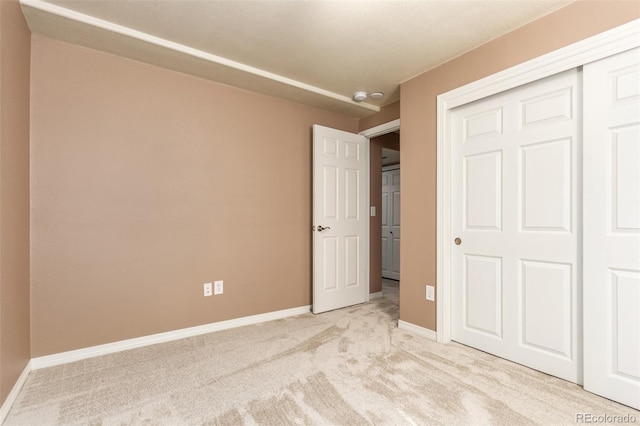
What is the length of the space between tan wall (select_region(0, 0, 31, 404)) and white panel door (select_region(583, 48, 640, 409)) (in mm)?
3253

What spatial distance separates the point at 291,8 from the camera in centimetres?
197

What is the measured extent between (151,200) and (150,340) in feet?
3.80

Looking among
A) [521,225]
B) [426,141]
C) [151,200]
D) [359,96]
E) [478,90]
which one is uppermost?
[359,96]

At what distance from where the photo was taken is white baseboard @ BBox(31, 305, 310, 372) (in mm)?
2201

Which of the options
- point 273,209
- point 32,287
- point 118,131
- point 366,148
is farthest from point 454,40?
point 32,287

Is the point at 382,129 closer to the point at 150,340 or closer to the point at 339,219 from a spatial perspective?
the point at 339,219

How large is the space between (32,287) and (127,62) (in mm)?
1819

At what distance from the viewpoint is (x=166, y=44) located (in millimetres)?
2336

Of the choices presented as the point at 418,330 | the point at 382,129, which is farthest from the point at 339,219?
Result: the point at 418,330

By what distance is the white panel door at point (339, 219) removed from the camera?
3.40 meters

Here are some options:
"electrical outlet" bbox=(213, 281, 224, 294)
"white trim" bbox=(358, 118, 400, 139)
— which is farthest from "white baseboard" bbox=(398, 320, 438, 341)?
"white trim" bbox=(358, 118, 400, 139)

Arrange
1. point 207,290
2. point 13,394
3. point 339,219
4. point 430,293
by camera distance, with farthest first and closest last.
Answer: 1. point 339,219
2. point 207,290
3. point 430,293
4. point 13,394

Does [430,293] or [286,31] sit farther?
[430,293]

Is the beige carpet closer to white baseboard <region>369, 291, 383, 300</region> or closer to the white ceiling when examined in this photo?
white baseboard <region>369, 291, 383, 300</region>
